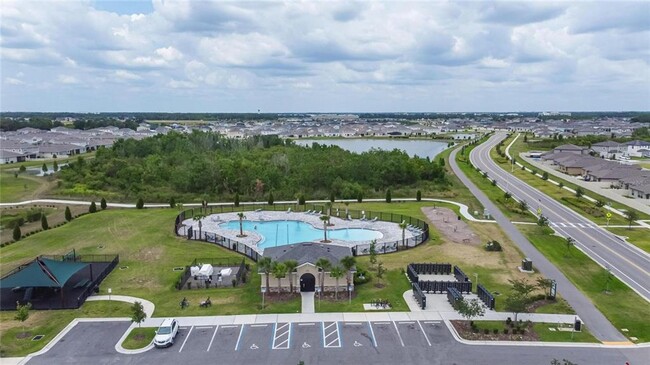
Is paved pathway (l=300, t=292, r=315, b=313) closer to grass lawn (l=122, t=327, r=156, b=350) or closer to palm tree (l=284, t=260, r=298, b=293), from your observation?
palm tree (l=284, t=260, r=298, b=293)

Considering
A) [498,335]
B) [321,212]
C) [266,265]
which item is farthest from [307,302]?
[321,212]

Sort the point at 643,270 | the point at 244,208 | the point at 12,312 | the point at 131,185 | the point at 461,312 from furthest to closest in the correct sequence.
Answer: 1. the point at 131,185
2. the point at 244,208
3. the point at 643,270
4. the point at 12,312
5. the point at 461,312

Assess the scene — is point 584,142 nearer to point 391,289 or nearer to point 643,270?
point 643,270

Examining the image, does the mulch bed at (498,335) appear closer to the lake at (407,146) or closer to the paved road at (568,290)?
the paved road at (568,290)

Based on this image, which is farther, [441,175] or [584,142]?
[584,142]

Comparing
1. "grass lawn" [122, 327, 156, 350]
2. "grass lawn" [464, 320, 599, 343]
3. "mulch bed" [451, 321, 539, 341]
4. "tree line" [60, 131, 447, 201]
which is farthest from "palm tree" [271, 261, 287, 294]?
"tree line" [60, 131, 447, 201]

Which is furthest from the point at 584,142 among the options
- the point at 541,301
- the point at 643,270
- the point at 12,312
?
the point at 12,312
